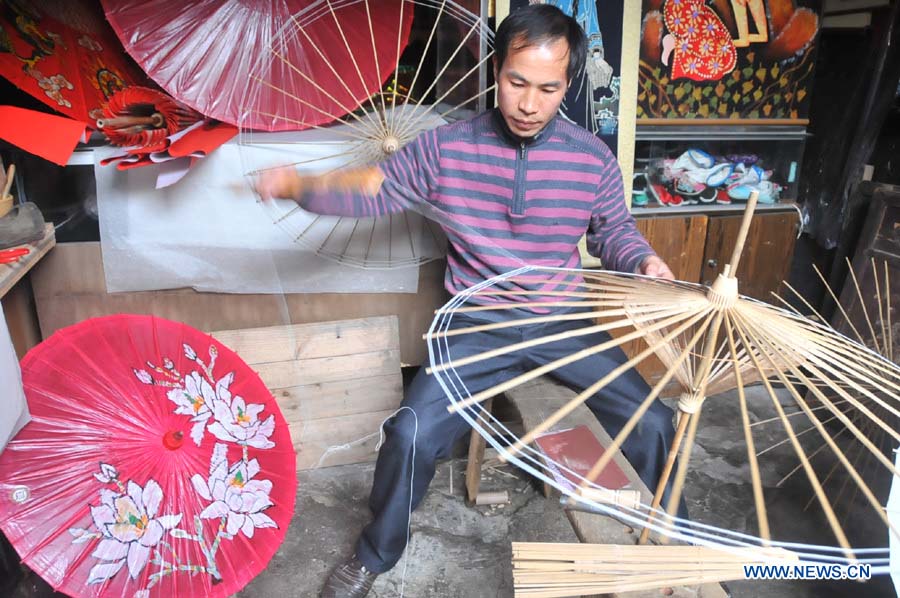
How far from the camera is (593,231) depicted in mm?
2051

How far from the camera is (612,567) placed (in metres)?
1.15

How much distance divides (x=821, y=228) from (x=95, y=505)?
3.13 meters

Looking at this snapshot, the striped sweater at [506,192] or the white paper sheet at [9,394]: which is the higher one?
the striped sweater at [506,192]

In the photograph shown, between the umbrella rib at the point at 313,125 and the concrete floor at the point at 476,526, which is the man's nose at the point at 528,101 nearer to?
the umbrella rib at the point at 313,125

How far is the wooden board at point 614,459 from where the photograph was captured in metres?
Result: 1.24

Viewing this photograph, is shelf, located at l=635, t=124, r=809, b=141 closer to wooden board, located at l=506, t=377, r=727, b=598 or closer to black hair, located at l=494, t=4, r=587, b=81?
black hair, located at l=494, t=4, r=587, b=81

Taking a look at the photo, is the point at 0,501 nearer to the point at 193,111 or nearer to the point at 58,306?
the point at 58,306

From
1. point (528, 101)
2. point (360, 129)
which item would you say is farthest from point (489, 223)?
point (360, 129)

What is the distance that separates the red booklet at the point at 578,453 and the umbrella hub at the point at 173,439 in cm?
88

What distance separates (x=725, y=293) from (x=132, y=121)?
194 centimetres

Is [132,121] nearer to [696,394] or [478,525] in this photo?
[478,525]

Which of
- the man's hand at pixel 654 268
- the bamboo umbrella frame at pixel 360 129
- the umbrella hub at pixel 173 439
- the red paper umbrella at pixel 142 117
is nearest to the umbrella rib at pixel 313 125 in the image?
the bamboo umbrella frame at pixel 360 129

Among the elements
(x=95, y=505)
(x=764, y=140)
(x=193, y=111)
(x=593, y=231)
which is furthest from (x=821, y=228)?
(x=95, y=505)

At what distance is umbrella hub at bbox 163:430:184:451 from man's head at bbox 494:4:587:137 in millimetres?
1213
